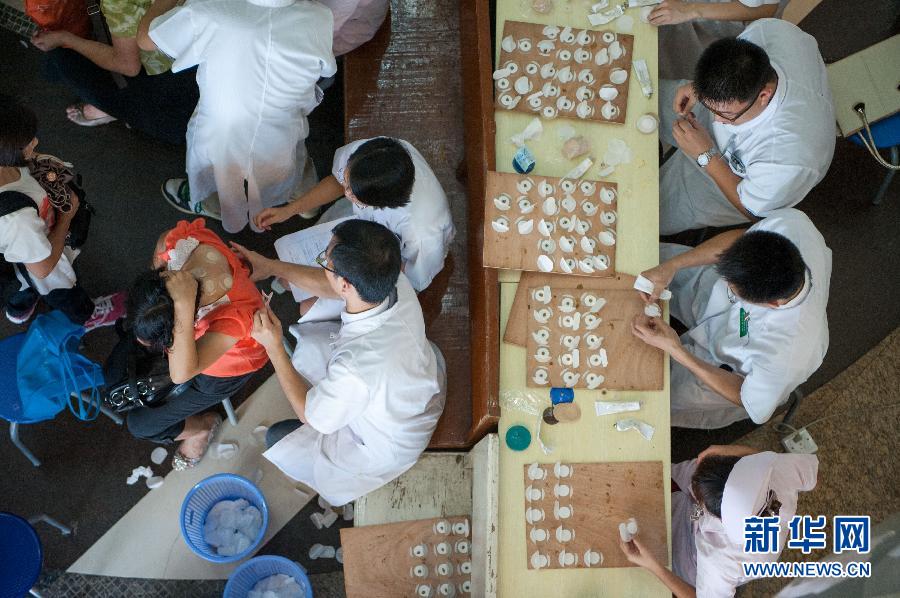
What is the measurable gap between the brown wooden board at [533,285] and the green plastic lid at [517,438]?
1.01ft

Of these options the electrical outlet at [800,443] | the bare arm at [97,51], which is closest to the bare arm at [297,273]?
the bare arm at [97,51]

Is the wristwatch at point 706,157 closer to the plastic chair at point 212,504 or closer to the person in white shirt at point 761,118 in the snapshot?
the person in white shirt at point 761,118

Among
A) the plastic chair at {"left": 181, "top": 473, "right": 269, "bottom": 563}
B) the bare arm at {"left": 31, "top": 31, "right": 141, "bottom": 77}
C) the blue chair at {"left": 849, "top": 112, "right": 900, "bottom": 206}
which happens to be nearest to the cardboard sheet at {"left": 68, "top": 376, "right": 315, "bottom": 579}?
the plastic chair at {"left": 181, "top": 473, "right": 269, "bottom": 563}

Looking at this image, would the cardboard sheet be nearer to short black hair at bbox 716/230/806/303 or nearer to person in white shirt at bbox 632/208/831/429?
person in white shirt at bbox 632/208/831/429

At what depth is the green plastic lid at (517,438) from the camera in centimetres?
251

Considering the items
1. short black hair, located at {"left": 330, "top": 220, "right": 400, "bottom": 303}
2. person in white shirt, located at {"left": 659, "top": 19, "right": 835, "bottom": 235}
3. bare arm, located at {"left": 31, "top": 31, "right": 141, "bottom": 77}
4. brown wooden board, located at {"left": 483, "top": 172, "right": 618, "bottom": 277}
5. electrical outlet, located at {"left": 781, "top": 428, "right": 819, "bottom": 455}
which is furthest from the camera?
electrical outlet, located at {"left": 781, "top": 428, "right": 819, "bottom": 455}

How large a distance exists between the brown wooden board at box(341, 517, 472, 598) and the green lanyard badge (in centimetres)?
126

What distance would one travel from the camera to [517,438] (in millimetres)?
2512


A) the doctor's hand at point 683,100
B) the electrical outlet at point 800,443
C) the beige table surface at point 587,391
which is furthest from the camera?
the electrical outlet at point 800,443

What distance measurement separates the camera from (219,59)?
2.69 meters

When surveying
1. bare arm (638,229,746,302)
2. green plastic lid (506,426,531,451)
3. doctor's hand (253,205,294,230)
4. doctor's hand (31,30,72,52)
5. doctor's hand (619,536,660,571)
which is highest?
doctor's hand (31,30,72,52)

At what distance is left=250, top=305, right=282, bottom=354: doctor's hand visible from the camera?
7.87 ft

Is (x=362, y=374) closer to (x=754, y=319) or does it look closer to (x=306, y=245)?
(x=306, y=245)

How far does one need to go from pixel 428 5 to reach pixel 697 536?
101 inches
